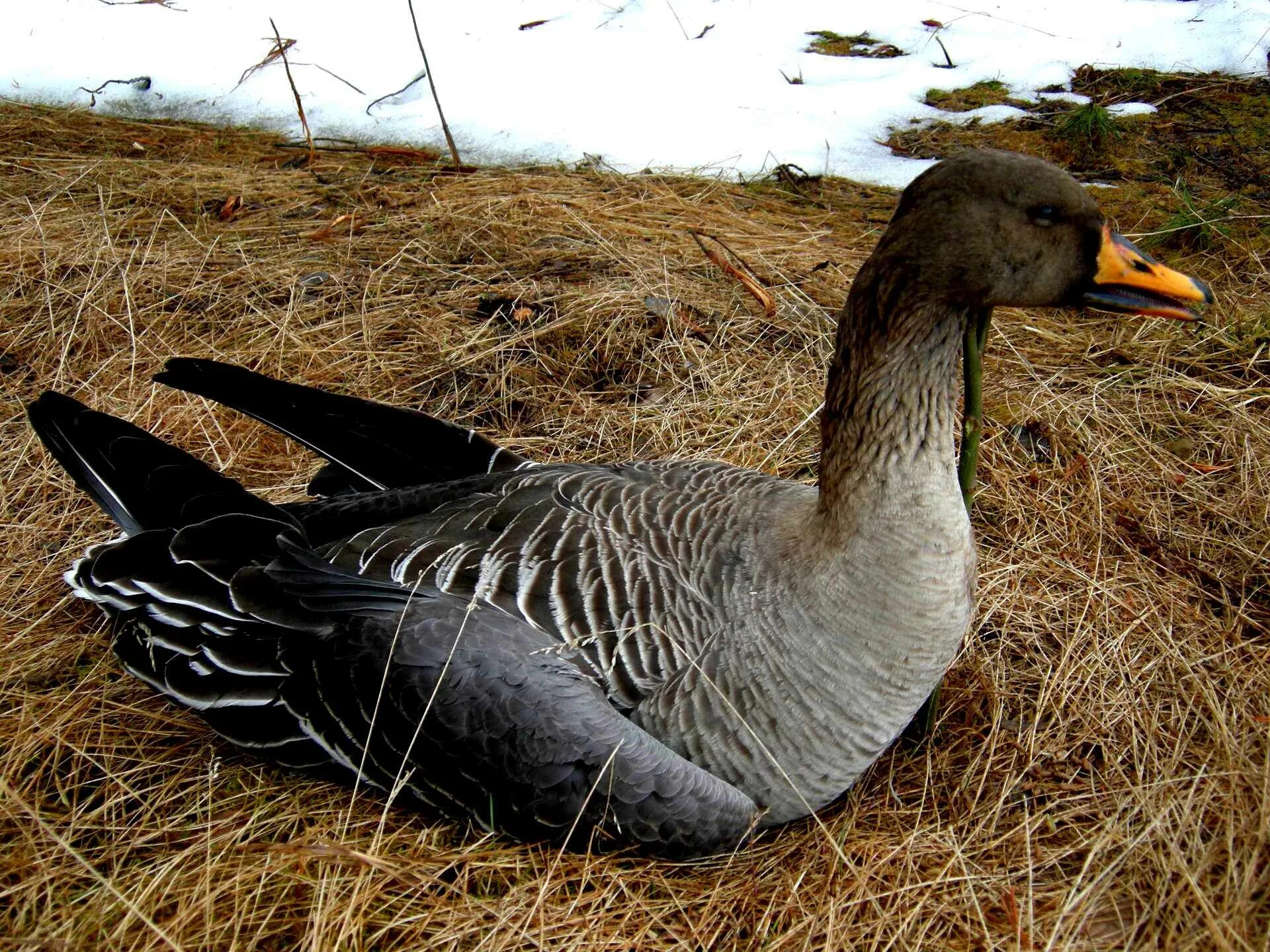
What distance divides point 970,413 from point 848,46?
7.12 metres

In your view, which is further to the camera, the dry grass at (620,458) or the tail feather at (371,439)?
the tail feather at (371,439)

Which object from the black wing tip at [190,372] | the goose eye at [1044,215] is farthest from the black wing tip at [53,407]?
the goose eye at [1044,215]

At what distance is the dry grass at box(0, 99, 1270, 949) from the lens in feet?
9.04

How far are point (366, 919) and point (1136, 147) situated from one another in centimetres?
733

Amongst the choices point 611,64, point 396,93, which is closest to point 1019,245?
point 611,64

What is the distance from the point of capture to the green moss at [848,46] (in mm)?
8766

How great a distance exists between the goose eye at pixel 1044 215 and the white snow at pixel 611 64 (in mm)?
4741

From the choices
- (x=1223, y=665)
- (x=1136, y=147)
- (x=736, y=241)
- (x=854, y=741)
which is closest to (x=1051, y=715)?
(x=1223, y=665)

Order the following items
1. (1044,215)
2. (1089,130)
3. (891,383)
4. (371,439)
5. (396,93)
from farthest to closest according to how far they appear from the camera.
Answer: (396,93) → (1089,130) → (371,439) → (891,383) → (1044,215)

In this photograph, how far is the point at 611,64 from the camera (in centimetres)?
844

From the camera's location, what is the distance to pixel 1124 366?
5.12 meters

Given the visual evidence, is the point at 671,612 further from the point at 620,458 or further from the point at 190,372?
the point at 190,372

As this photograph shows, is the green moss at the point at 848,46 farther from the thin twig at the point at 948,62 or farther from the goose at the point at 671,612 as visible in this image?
the goose at the point at 671,612

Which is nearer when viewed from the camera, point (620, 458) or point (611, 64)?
point (620, 458)
